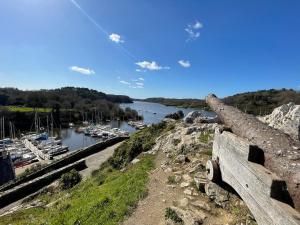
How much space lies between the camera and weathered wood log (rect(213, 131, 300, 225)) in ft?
10.8

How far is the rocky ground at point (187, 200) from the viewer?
5.55 metres

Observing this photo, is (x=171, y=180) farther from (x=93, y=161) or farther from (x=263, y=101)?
(x=263, y=101)

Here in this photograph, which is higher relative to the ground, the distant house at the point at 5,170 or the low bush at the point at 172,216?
the low bush at the point at 172,216

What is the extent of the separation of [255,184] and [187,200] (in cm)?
277

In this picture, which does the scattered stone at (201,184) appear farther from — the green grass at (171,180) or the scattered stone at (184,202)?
the green grass at (171,180)

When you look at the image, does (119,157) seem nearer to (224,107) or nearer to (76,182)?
(76,182)

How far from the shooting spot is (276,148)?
4.04 m

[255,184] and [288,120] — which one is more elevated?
[288,120]

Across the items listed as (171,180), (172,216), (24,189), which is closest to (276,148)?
(172,216)

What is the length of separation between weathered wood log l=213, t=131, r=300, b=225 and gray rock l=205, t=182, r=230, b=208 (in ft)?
1.98

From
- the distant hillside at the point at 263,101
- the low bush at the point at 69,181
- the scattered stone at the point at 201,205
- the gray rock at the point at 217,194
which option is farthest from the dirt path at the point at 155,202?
the distant hillside at the point at 263,101

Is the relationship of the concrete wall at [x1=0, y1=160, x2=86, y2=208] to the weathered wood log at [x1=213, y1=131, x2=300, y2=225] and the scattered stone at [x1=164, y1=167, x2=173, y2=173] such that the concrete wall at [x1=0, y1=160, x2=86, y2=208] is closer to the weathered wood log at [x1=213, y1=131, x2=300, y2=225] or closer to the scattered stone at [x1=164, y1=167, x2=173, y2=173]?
the scattered stone at [x1=164, y1=167, x2=173, y2=173]

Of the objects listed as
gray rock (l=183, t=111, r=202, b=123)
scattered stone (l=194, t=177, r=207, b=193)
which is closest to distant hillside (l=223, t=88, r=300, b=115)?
gray rock (l=183, t=111, r=202, b=123)

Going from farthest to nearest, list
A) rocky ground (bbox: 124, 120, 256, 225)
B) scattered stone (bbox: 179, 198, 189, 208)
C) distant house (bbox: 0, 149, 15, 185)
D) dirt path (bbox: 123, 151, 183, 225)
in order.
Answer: distant house (bbox: 0, 149, 15, 185) < scattered stone (bbox: 179, 198, 189, 208) < dirt path (bbox: 123, 151, 183, 225) < rocky ground (bbox: 124, 120, 256, 225)
